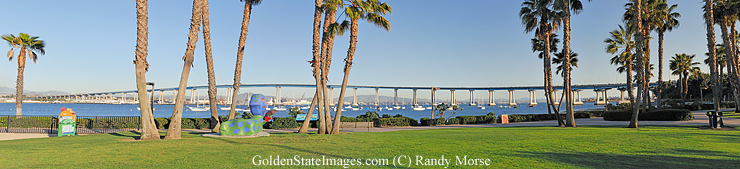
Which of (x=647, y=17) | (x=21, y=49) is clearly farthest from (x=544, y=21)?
(x=21, y=49)

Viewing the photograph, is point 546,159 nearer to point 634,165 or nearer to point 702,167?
point 634,165

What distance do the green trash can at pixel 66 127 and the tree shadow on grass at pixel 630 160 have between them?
1836 centimetres

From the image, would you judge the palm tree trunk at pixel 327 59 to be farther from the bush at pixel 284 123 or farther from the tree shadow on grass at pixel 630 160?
the tree shadow on grass at pixel 630 160

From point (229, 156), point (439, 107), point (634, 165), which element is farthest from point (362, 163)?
point (439, 107)

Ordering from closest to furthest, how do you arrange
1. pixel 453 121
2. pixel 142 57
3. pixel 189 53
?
1. pixel 142 57
2. pixel 189 53
3. pixel 453 121

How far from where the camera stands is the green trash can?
16922 millimetres

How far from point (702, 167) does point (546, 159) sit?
263 cm

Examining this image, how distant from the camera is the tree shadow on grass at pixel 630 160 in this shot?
24.8ft

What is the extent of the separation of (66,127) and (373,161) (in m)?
16.0

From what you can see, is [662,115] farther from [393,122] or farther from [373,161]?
[373,161]

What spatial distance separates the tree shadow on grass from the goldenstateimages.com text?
1678 mm

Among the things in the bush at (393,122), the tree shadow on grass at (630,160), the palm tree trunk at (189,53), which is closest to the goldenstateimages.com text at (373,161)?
the tree shadow on grass at (630,160)

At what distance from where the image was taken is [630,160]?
828cm

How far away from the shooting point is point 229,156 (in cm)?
912
